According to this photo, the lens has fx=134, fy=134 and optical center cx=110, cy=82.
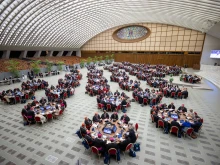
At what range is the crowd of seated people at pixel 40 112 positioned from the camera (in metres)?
9.19

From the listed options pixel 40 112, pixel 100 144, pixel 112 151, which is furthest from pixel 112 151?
pixel 40 112

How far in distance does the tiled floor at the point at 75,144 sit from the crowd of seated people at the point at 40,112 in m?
0.49

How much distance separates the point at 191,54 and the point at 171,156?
34.9 m

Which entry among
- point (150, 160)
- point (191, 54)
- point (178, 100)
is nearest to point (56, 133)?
point (150, 160)

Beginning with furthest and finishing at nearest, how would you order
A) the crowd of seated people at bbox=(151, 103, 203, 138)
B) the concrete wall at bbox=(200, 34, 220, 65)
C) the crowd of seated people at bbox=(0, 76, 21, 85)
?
the concrete wall at bbox=(200, 34, 220, 65)
the crowd of seated people at bbox=(0, 76, 21, 85)
the crowd of seated people at bbox=(151, 103, 203, 138)

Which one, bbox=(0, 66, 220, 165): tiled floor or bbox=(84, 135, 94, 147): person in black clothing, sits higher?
bbox=(84, 135, 94, 147): person in black clothing

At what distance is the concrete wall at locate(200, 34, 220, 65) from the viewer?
3031cm

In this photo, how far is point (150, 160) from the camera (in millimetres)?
6391

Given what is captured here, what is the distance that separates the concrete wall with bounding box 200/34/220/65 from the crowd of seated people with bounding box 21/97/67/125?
3433 cm

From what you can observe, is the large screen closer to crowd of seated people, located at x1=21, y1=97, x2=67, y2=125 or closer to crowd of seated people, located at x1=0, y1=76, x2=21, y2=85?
crowd of seated people, located at x1=21, y1=97, x2=67, y2=125

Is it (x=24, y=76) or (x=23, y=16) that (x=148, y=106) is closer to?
(x=24, y=76)

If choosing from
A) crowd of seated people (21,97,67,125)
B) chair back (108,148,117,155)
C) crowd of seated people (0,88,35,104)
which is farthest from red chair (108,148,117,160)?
crowd of seated people (0,88,35,104)

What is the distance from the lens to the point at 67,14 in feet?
90.4

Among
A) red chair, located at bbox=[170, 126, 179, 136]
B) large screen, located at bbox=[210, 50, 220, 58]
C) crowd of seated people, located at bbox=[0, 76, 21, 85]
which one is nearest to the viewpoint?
red chair, located at bbox=[170, 126, 179, 136]
